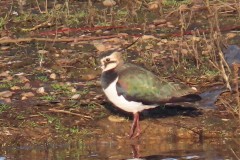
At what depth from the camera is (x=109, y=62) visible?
8414mm

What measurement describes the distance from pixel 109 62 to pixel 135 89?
407 mm

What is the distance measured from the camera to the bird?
26.9 feet

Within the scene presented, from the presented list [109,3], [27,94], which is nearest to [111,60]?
[27,94]

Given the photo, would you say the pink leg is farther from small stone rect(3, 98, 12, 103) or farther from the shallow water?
small stone rect(3, 98, 12, 103)

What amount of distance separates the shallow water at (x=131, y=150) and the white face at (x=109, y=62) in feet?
2.42

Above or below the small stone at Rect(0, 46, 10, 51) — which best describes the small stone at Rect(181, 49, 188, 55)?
above

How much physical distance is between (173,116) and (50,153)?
1.43m

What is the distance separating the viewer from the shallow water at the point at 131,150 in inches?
314

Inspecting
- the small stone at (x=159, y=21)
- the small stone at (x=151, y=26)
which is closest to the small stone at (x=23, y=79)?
the small stone at (x=151, y=26)

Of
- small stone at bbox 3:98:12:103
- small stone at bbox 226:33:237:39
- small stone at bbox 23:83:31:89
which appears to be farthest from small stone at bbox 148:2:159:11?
small stone at bbox 3:98:12:103

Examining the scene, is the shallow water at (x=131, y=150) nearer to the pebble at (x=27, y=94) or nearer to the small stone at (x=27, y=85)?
the pebble at (x=27, y=94)

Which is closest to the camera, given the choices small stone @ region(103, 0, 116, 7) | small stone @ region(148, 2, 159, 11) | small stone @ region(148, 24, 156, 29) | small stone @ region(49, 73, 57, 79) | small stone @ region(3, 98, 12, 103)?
small stone @ region(3, 98, 12, 103)

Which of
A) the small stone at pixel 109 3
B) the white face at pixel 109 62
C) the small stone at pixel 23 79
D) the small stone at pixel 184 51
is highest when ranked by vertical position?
the white face at pixel 109 62

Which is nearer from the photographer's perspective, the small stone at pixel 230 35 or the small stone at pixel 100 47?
the small stone at pixel 100 47
